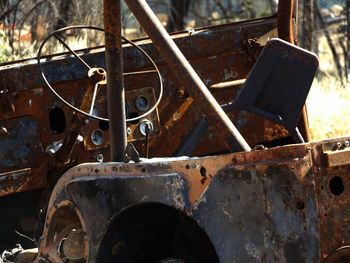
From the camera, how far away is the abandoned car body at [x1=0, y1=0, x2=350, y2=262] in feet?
10.4

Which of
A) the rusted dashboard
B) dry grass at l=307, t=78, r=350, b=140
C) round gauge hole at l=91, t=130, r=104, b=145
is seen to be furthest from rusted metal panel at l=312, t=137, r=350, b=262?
dry grass at l=307, t=78, r=350, b=140

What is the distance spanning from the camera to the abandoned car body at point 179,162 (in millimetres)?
3182

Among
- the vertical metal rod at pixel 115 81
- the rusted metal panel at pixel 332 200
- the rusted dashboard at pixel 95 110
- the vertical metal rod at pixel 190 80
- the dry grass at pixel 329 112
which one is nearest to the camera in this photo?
the rusted metal panel at pixel 332 200

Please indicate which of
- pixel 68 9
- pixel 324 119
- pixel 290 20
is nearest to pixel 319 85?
pixel 324 119

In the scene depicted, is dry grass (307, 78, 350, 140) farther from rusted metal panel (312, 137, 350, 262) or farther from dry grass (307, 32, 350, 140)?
rusted metal panel (312, 137, 350, 262)

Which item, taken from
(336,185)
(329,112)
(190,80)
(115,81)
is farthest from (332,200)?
(329,112)

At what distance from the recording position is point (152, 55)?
5.53 meters

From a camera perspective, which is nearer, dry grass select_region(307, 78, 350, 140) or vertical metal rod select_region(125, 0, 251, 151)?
vertical metal rod select_region(125, 0, 251, 151)

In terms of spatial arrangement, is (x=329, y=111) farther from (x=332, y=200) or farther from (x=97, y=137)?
(x=332, y=200)

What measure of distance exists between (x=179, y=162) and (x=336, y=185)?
2.19 ft

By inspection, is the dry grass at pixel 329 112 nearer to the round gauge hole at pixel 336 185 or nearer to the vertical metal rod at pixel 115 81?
the vertical metal rod at pixel 115 81

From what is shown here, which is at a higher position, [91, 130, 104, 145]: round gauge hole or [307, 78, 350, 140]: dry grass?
[91, 130, 104, 145]: round gauge hole

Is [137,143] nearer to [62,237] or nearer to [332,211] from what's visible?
[62,237]

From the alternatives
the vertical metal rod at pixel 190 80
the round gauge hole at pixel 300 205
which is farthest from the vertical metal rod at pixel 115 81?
the round gauge hole at pixel 300 205
